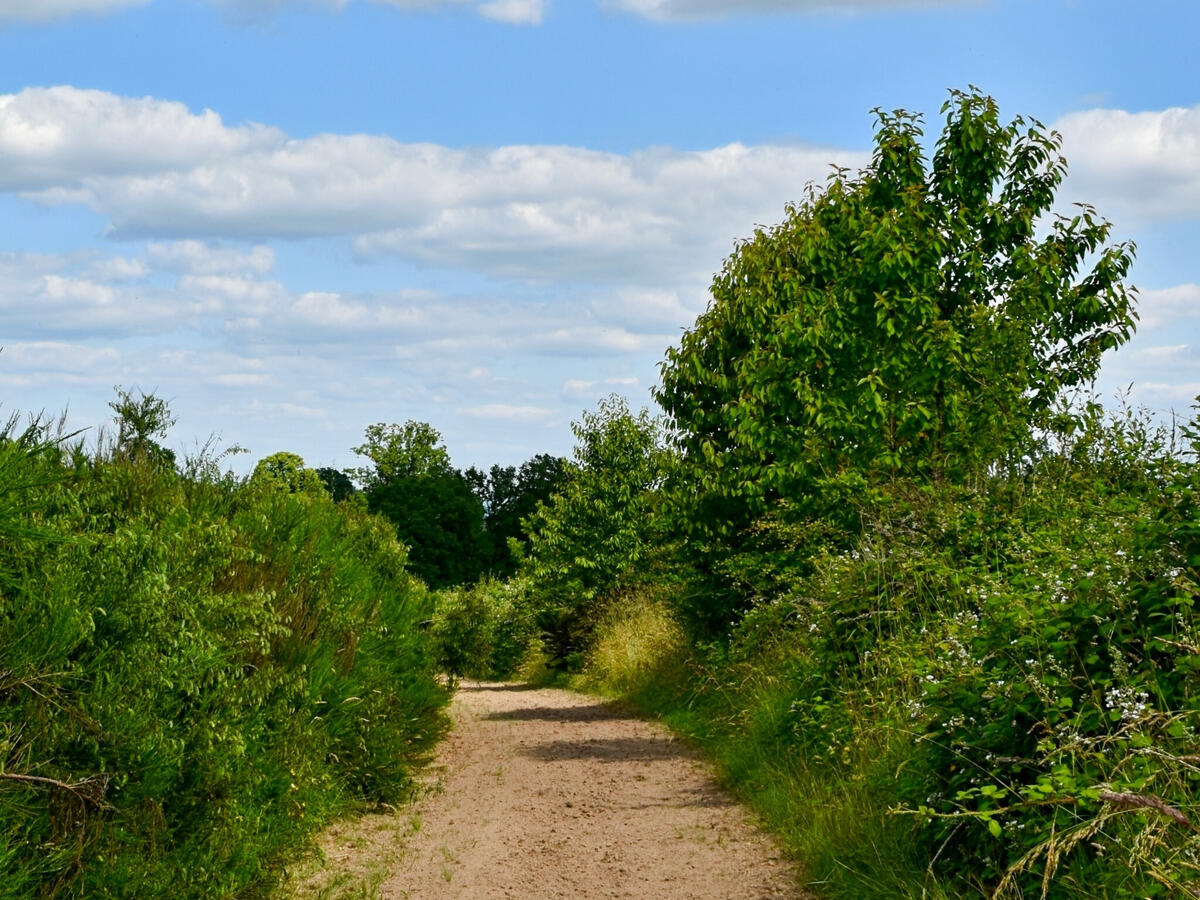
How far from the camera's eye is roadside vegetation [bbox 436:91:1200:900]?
576 cm

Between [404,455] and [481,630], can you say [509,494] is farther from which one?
[481,630]

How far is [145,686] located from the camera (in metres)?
6.05

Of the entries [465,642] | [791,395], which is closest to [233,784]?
[791,395]

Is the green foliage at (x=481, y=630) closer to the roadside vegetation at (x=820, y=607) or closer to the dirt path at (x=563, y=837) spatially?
the roadside vegetation at (x=820, y=607)

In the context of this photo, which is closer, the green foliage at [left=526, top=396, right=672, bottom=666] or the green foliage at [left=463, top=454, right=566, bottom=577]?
the green foliage at [left=526, top=396, right=672, bottom=666]

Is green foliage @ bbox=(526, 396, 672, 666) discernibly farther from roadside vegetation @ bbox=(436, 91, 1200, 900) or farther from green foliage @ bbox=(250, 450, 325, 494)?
green foliage @ bbox=(250, 450, 325, 494)

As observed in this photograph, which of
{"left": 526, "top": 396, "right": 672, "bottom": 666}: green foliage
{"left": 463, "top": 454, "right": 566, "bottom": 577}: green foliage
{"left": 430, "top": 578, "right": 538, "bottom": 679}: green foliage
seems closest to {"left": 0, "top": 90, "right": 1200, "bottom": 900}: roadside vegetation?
{"left": 526, "top": 396, "right": 672, "bottom": 666}: green foliage

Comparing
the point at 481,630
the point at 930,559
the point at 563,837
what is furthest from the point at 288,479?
the point at 481,630

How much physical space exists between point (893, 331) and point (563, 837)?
292 inches

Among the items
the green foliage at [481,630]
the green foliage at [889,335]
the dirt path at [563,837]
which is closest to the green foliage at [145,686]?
the dirt path at [563,837]

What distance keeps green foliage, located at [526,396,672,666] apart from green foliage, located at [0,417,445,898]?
1700cm

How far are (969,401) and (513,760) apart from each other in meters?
7.09

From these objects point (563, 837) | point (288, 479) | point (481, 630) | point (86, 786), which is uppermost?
point (288, 479)

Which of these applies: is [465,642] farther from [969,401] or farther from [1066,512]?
[1066,512]
